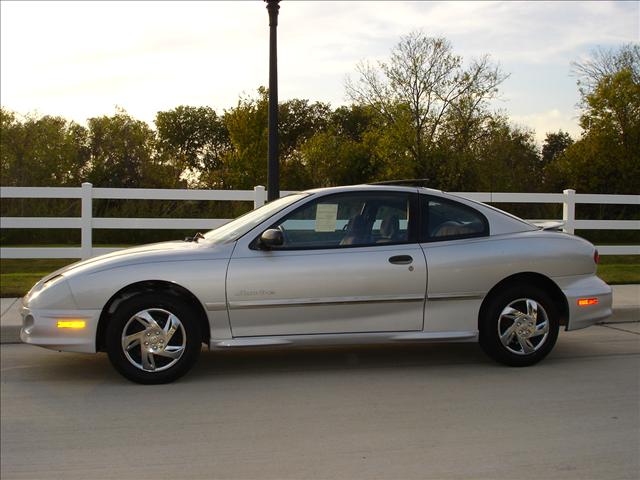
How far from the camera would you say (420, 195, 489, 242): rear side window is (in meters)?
6.20

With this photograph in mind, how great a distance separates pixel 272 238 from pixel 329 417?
59.5 inches

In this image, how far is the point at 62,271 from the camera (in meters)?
5.97

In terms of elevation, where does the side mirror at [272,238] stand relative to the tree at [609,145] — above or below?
below

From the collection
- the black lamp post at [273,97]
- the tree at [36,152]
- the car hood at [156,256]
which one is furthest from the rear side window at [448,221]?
the tree at [36,152]

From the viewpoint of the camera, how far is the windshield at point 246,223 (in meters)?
6.02

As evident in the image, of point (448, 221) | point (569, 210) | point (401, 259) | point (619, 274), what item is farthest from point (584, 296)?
point (569, 210)

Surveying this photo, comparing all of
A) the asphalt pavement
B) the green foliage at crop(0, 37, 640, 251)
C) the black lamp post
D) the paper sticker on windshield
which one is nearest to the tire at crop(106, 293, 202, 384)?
the asphalt pavement

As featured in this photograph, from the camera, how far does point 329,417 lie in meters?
4.92

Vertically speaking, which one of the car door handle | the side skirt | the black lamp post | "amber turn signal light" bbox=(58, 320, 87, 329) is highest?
the black lamp post

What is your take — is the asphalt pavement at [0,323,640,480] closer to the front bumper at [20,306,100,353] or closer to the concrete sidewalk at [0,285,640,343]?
the front bumper at [20,306,100,353]

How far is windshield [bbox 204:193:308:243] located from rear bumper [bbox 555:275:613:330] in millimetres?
2447

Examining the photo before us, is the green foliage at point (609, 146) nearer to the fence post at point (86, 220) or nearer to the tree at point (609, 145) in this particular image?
the tree at point (609, 145)

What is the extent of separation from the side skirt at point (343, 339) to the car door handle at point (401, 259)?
23.0 inches

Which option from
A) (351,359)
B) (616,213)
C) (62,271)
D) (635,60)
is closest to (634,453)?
(351,359)
